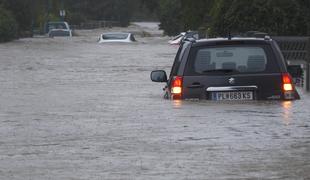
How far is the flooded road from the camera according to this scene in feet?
29.8

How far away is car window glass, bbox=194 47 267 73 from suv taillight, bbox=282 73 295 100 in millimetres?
329

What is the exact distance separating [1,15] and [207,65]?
50.5m

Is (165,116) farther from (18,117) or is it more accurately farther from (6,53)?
(6,53)

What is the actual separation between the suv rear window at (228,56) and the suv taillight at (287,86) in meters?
0.30

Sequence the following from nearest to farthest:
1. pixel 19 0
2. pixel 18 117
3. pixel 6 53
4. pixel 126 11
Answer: pixel 18 117 < pixel 6 53 < pixel 19 0 < pixel 126 11

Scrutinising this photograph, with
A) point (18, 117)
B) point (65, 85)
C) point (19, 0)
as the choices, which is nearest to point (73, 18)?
point (19, 0)

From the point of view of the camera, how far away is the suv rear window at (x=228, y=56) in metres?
13.5

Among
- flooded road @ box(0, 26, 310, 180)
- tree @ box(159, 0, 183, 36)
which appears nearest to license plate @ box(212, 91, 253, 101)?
flooded road @ box(0, 26, 310, 180)

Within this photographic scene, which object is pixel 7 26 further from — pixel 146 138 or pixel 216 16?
pixel 146 138

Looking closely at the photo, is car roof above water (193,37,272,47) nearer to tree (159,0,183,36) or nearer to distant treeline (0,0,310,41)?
distant treeline (0,0,310,41)

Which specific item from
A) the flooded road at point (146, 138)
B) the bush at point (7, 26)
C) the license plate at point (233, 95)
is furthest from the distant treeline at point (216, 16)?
the license plate at point (233, 95)

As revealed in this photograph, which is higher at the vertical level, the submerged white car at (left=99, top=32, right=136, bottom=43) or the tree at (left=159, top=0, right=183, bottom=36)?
the submerged white car at (left=99, top=32, right=136, bottom=43)

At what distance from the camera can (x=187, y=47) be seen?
13.7 metres

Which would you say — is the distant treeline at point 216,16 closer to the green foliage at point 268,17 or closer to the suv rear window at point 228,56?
the green foliage at point 268,17
